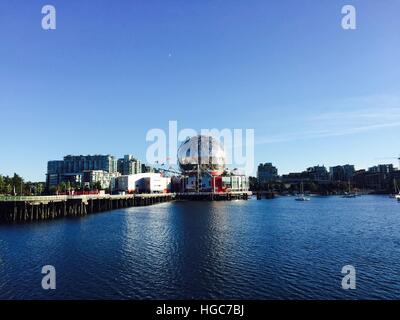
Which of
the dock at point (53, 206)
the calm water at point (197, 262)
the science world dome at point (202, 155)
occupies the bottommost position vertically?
the calm water at point (197, 262)

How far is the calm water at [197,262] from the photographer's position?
83.2 ft

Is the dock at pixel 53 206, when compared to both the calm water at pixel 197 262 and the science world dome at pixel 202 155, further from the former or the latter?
the science world dome at pixel 202 155

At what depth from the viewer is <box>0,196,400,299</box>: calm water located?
83.2 feet

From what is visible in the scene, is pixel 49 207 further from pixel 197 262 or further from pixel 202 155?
→ pixel 202 155

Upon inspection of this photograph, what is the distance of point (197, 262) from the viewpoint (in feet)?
110

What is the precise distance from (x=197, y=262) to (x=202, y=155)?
148 m

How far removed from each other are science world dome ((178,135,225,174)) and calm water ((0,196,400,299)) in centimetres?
12485

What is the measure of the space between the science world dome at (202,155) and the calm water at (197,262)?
125 meters
